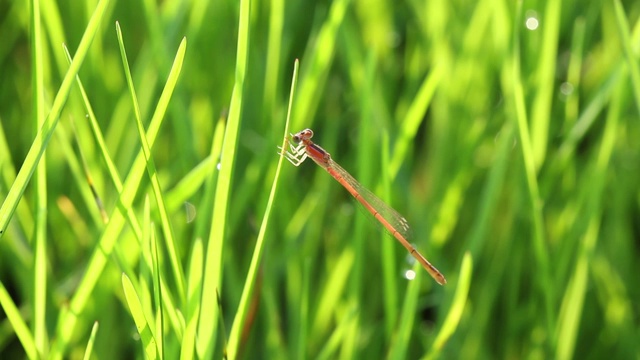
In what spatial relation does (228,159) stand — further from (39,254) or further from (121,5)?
(121,5)

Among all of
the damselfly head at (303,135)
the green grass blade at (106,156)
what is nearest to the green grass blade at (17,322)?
the green grass blade at (106,156)

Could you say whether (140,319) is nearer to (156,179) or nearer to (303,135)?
(156,179)

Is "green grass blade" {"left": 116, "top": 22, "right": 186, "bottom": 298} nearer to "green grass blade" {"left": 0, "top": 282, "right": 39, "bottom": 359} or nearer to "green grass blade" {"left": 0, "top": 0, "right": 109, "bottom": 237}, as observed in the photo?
"green grass blade" {"left": 0, "top": 0, "right": 109, "bottom": 237}

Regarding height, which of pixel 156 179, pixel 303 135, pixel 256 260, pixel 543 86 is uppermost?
pixel 303 135

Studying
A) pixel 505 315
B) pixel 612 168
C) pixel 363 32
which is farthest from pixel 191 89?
pixel 612 168

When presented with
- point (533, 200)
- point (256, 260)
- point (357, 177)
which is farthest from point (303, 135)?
point (256, 260)

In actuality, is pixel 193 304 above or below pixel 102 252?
below

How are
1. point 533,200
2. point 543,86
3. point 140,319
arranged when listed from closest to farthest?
point 140,319
point 533,200
point 543,86

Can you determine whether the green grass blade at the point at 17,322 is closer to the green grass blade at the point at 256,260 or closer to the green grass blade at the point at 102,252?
the green grass blade at the point at 102,252
